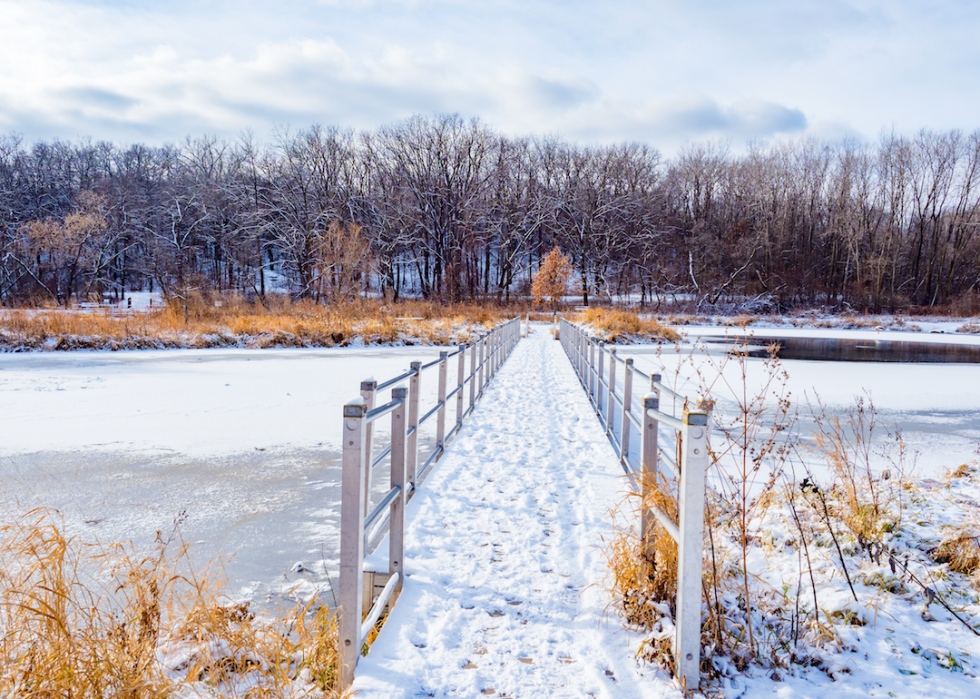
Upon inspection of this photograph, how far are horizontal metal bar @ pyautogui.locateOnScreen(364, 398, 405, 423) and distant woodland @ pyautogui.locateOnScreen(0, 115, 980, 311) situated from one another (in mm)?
45347

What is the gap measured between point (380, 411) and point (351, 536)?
64 centimetres

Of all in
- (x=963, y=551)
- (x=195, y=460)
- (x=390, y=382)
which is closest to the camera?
(x=963, y=551)

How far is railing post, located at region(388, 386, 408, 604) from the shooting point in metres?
3.27

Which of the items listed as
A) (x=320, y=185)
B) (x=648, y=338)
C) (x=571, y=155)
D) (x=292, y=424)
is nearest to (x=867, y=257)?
(x=571, y=155)

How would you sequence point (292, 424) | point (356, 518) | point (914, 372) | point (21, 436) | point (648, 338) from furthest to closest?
point (648, 338) < point (914, 372) < point (292, 424) < point (21, 436) < point (356, 518)

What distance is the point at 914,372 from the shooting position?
50.8 ft

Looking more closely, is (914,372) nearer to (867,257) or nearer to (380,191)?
(867,257)

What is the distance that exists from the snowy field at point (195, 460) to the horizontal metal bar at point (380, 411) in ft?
4.61

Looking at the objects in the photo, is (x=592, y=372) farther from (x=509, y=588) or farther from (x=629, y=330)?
(x=629, y=330)

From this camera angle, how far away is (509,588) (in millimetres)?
3352

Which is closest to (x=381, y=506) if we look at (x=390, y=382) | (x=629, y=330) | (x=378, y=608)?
(x=378, y=608)

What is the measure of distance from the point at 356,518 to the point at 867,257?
63.3m

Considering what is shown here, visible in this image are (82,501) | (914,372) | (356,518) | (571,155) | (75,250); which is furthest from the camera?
(571,155)

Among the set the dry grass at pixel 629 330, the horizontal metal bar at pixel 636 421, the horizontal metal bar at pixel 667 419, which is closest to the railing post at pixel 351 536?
the horizontal metal bar at pixel 667 419
